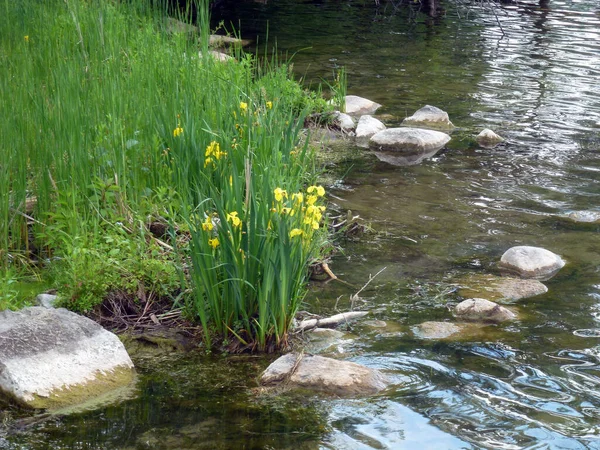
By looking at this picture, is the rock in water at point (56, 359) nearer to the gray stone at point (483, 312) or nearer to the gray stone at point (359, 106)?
the gray stone at point (483, 312)

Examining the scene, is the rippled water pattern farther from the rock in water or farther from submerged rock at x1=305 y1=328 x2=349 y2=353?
the rock in water

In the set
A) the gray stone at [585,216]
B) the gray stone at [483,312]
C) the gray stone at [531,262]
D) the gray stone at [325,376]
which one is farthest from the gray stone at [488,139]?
the gray stone at [325,376]

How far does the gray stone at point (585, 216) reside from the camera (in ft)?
21.8

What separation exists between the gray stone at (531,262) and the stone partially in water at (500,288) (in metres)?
0.13

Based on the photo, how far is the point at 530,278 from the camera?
17.9ft

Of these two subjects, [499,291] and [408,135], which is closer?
[499,291]

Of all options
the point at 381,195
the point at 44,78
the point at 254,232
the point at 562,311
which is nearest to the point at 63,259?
the point at 254,232

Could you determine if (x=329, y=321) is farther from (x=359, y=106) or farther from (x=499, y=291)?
(x=359, y=106)

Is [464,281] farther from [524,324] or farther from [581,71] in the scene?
[581,71]

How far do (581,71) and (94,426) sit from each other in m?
11.3

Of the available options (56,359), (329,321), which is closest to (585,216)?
(329,321)

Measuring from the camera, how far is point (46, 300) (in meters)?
4.50

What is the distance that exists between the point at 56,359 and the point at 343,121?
6.22 meters

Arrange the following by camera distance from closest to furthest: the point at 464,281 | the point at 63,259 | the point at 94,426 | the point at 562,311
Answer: the point at 94,426
the point at 63,259
the point at 562,311
the point at 464,281
